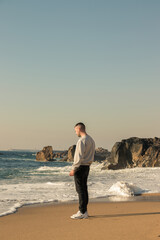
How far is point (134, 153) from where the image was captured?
40.2 meters

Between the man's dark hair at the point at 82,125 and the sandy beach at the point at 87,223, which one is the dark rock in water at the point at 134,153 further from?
the man's dark hair at the point at 82,125

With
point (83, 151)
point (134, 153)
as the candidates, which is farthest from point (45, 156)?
point (83, 151)

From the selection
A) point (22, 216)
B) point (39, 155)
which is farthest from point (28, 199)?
point (39, 155)

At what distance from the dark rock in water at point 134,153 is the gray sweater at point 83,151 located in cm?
3010

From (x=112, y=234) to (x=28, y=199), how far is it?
16.9 ft

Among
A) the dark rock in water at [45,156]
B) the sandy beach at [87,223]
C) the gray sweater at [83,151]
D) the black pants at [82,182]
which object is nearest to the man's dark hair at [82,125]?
the gray sweater at [83,151]

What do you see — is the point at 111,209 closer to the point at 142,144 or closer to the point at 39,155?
the point at 142,144

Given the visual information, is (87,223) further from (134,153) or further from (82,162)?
(134,153)

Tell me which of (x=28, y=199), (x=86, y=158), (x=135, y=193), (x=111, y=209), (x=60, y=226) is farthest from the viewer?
(x=135, y=193)

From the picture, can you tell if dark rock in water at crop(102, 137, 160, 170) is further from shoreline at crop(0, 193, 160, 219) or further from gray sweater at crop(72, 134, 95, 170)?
gray sweater at crop(72, 134, 95, 170)

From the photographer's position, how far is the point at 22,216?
23.2 ft

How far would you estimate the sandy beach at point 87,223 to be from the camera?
5156mm

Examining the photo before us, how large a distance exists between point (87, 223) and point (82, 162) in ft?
3.62

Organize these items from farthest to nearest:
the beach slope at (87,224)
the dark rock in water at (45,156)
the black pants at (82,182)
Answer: the dark rock in water at (45,156)
the black pants at (82,182)
the beach slope at (87,224)
